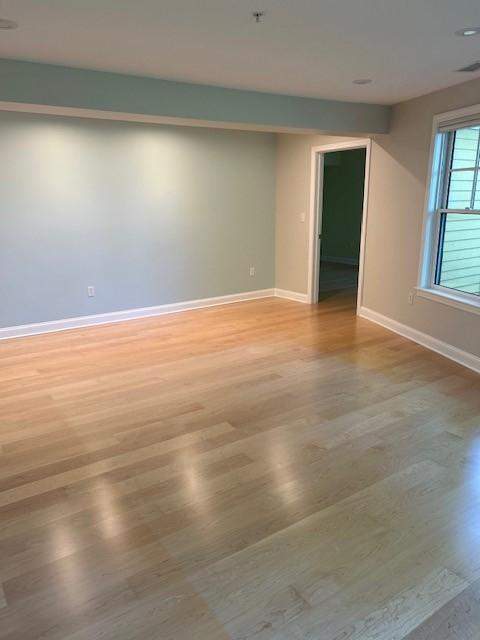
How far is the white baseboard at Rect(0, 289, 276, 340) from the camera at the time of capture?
502 centimetres

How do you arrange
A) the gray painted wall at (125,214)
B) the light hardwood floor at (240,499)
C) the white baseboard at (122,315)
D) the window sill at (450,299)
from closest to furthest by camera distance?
the light hardwood floor at (240,499) < the window sill at (450,299) < the gray painted wall at (125,214) < the white baseboard at (122,315)

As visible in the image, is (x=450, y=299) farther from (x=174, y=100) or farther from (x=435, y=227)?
(x=174, y=100)

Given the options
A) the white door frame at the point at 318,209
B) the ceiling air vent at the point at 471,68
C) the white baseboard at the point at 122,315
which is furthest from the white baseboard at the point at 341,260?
the ceiling air vent at the point at 471,68

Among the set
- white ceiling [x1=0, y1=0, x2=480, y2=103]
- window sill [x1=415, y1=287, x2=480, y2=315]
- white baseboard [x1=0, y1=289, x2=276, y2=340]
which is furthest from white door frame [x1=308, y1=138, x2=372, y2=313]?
white ceiling [x1=0, y1=0, x2=480, y2=103]

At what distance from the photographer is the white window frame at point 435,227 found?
4059 millimetres

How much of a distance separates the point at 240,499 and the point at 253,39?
8.62 feet

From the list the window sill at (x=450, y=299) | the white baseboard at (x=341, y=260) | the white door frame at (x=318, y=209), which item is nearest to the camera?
the window sill at (x=450, y=299)

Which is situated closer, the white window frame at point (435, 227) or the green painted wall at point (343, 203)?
the white window frame at point (435, 227)

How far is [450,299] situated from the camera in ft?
13.9

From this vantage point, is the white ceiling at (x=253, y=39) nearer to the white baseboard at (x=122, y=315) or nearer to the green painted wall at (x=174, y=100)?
Result: the green painted wall at (x=174, y=100)

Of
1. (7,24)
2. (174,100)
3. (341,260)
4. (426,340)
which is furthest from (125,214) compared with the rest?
(341,260)

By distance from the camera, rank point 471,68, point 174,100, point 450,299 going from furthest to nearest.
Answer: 1. point 450,299
2. point 174,100
3. point 471,68

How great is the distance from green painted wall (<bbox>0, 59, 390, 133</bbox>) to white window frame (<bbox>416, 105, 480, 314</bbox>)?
80cm

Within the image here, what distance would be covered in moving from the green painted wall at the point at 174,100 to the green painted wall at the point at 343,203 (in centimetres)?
511
